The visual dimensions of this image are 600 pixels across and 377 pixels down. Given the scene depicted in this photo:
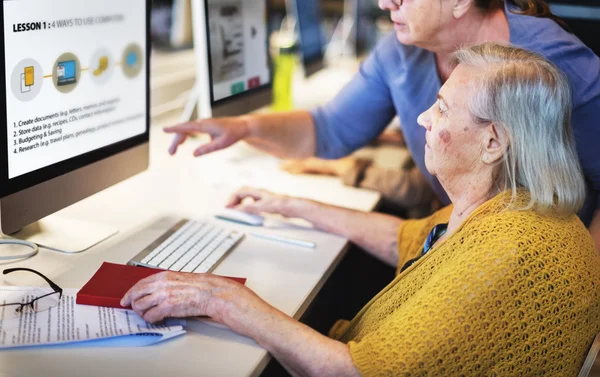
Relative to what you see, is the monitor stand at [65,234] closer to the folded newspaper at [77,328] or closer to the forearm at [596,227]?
the folded newspaper at [77,328]

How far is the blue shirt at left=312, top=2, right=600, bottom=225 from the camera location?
1550 millimetres

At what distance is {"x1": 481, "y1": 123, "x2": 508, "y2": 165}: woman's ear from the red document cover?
507mm

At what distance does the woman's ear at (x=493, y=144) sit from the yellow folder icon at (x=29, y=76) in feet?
2.73

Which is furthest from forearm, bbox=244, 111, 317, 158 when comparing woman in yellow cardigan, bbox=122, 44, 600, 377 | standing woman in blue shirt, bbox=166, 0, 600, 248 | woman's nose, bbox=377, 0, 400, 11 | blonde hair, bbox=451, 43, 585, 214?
blonde hair, bbox=451, 43, 585, 214

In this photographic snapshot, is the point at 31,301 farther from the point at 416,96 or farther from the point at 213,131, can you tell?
the point at 416,96

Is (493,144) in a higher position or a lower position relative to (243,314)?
higher

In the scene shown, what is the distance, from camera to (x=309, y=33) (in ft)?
9.50

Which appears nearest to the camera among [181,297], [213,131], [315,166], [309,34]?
[181,297]

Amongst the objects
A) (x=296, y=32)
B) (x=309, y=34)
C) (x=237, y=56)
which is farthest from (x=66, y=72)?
(x=296, y=32)

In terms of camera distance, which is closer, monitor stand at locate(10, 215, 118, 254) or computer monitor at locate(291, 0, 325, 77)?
monitor stand at locate(10, 215, 118, 254)

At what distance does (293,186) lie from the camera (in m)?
2.00

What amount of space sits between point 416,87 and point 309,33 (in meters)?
1.15

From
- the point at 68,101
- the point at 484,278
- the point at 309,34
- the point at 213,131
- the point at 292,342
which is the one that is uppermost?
the point at 309,34

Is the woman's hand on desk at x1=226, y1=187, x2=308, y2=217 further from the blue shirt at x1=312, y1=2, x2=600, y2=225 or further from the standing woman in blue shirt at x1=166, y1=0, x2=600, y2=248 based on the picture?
the blue shirt at x1=312, y1=2, x2=600, y2=225
